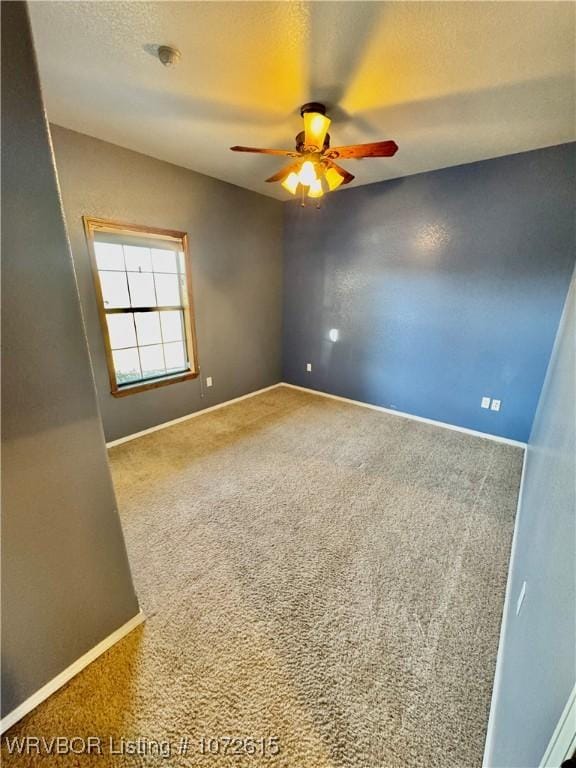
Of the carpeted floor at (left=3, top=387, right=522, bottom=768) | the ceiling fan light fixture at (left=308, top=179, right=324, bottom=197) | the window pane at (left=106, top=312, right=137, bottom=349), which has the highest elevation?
the ceiling fan light fixture at (left=308, top=179, right=324, bottom=197)

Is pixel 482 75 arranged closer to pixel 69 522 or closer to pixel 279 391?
pixel 69 522

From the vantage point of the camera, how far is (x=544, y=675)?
23.5 inches

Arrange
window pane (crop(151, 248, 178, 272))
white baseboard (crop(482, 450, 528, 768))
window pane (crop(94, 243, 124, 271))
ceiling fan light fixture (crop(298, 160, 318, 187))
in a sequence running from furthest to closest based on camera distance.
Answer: window pane (crop(151, 248, 178, 272)) → window pane (crop(94, 243, 124, 271)) → ceiling fan light fixture (crop(298, 160, 318, 187)) → white baseboard (crop(482, 450, 528, 768))

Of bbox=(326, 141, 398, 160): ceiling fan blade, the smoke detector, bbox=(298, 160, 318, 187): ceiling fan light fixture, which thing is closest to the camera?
the smoke detector

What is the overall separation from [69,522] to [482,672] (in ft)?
5.58

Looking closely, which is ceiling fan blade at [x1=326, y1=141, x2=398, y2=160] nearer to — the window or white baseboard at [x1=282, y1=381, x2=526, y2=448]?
the window

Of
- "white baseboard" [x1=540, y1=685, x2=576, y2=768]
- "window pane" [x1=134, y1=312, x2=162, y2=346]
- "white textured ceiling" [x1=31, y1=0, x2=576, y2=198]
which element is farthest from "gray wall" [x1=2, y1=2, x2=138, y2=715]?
"window pane" [x1=134, y1=312, x2=162, y2=346]

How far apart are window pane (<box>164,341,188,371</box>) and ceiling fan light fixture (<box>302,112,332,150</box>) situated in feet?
7.48

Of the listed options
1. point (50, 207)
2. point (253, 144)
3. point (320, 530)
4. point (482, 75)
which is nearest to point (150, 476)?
point (320, 530)

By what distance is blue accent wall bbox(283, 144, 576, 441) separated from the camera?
8.73 ft

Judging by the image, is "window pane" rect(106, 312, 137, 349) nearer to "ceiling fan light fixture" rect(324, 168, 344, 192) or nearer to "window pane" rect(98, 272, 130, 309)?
"window pane" rect(98, 272, 130, 309)

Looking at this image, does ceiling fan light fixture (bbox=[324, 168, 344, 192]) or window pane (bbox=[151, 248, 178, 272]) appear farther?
window pane (bbox=[151, 248, 178, 272])

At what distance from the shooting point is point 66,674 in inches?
45.1

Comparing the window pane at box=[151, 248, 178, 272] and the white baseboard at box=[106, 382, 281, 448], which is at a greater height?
the window pane at box=[151, 248, 178, 272]
